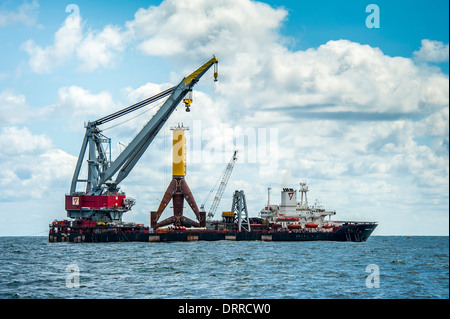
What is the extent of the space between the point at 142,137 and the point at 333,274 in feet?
201

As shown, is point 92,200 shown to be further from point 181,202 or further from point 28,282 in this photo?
point 28,282

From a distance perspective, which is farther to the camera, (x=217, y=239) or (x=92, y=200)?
(x=217, y=239)

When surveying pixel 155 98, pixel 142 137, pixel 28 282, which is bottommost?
pixel 28 282

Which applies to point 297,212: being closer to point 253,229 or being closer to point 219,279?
point 253,229

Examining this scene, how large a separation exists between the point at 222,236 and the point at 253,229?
6.91 m

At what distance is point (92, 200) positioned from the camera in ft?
366

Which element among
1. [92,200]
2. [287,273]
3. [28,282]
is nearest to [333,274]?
[287,273]

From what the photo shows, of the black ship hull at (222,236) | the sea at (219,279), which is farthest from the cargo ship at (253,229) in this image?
the sea at (219,279)

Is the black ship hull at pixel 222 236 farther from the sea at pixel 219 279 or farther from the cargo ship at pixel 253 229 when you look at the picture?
the sea at pixel 219 279

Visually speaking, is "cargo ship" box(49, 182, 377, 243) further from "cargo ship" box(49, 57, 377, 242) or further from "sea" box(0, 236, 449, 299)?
"sea" box(0, 236, 449, 299)

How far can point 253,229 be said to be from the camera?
411 feet

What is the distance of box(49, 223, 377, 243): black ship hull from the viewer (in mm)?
111438

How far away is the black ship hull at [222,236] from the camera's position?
111438 mm
